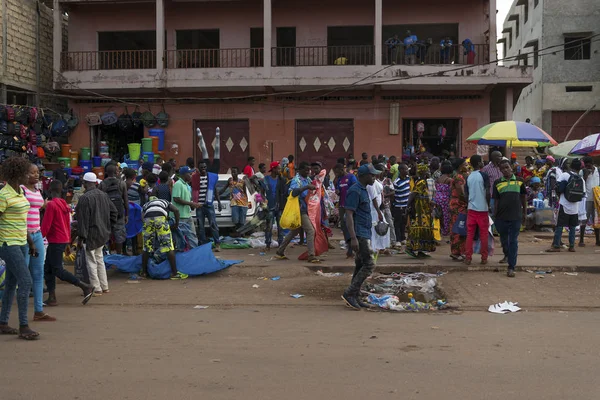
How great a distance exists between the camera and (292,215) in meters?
10.7

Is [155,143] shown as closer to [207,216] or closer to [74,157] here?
[74,157]

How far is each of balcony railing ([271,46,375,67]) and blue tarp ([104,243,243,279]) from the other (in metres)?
12.6

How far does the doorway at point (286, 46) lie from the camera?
21594mm

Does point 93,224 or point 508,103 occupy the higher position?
point 508,103

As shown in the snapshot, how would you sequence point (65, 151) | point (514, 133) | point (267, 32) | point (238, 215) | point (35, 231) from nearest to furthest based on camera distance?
point (35, 231) → point (514, 133) → point (238, 215) → point (267, 32) → point (65, 151)

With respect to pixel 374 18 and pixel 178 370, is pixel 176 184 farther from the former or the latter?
pixel 374 18

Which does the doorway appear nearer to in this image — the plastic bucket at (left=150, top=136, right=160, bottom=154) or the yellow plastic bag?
the plastic bucket at (left=150, top=136, right=160, bottom=154)

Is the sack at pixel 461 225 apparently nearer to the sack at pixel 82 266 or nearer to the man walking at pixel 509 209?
the man walking at pixel 509 209

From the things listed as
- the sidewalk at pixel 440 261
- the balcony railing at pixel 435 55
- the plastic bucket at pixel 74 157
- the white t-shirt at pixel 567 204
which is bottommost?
the sidewalk at pixel 440 261

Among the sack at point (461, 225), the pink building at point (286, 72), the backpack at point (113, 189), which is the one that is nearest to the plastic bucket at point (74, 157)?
the pink building at point (286, 72)

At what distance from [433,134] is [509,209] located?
40.0 ft

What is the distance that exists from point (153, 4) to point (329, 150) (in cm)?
808

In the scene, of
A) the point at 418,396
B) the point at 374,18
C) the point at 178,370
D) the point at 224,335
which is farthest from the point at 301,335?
the point at 374,18

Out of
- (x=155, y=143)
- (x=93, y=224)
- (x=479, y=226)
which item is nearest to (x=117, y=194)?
(x=93, y=224)
